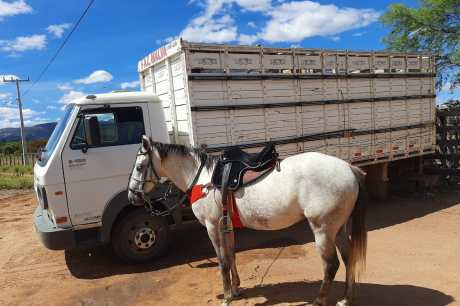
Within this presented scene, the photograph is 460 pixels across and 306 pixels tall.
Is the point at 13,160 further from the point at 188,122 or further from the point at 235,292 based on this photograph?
the point at 235,292

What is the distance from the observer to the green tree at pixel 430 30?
547 inches

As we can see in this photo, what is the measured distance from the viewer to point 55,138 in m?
5.32

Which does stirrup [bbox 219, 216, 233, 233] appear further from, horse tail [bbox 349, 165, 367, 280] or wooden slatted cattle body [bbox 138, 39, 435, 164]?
wooden slatted cattle body [bbox 138, 39, 435, 164]

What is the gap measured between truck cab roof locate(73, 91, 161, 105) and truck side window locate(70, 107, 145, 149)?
0.12 m

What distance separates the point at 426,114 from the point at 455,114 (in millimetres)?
1514

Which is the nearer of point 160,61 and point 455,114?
point 160,61

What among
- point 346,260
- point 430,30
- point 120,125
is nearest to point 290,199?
point 346,260

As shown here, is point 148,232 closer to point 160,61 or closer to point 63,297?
point 63,297

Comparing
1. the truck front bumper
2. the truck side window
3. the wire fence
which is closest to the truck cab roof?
the truck side window

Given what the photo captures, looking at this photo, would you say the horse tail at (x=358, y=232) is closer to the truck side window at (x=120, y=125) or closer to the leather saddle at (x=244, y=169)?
the leather saddle at (x=244, y=169)

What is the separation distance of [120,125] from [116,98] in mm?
390

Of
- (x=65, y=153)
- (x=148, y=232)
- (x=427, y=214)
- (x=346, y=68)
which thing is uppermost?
(x=346, y=68)

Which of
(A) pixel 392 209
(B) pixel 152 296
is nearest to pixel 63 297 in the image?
(B) pixel 152 296

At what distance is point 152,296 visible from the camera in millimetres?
4715
